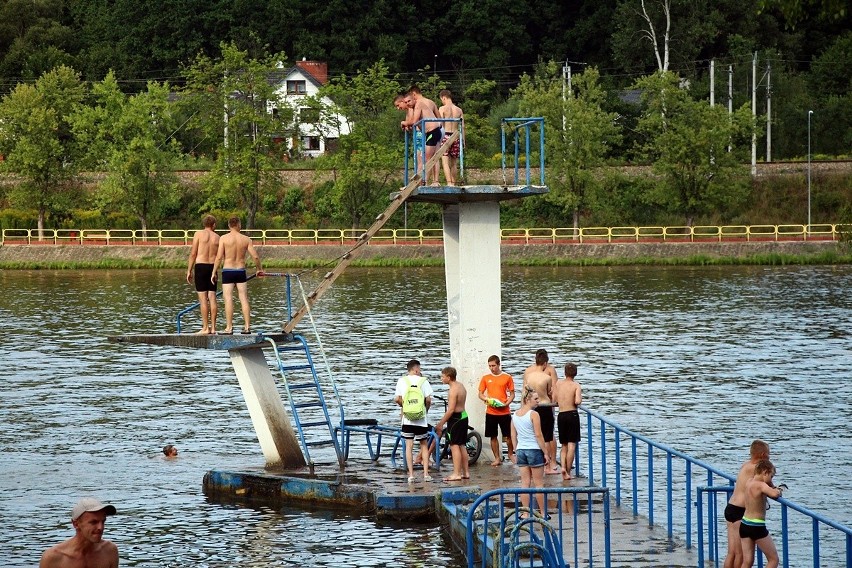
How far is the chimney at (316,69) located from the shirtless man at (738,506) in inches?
3829

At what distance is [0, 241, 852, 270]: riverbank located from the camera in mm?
73250

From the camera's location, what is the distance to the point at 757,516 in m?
15.0

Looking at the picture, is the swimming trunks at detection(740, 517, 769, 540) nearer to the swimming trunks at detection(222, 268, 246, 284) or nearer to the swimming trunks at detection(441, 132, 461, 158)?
the swimming trunks at detection(441, 132, 461, 158)

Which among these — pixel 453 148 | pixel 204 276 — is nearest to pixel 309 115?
pixel 453 148

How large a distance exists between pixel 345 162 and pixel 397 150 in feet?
12.2

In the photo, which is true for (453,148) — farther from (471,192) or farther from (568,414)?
(568,414)

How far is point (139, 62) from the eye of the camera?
117188 millimetres

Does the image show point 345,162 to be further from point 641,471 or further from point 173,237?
point 641,471

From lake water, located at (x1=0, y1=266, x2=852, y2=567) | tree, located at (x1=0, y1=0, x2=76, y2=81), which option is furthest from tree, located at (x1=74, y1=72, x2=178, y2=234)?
lake water, located at (x1=0, y1=266, x2=852, y2=567)

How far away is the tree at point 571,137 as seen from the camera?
279 feet

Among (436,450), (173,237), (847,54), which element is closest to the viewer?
(436,450)

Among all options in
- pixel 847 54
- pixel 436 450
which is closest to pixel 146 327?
pixel 436 450

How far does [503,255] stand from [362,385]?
41.5 metres

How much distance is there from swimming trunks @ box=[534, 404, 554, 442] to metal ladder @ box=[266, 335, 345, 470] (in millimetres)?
3144
